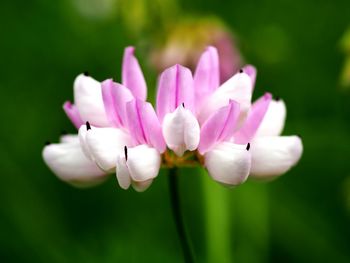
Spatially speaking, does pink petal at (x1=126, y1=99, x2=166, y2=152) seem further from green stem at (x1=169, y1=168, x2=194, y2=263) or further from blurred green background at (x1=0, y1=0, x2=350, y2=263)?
blurred green background at (x1=0, y1=0, x2=350, y2=263)

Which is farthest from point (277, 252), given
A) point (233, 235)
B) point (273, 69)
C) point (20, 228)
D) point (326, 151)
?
point (273, 69)

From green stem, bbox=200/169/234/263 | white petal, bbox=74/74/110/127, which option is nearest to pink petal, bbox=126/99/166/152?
white petal, bbox=74/74/110/127

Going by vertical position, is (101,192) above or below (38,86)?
below

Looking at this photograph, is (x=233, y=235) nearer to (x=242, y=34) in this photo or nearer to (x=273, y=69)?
(x=273, y=69)

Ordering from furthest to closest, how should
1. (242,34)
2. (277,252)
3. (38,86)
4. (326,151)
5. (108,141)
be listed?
(242,34) < (38,86) < (326,151) < (277,252) < (108,141)

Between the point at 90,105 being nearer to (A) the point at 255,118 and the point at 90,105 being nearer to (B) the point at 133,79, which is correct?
(B) the point at 133,79

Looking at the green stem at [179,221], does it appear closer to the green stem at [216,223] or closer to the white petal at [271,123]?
the white petal at [271,123]

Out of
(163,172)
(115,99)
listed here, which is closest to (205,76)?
(115,99)

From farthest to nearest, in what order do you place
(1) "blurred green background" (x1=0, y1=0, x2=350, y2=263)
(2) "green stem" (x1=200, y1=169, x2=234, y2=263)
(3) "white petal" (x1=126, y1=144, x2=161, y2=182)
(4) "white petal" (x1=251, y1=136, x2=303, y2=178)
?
(1) "blurred green background" (x1=0, y1=0, x2=350, y2=263) < (2) "green stem" (x1=200, y1=169, x2=234, y2=263) < (4) "white petal" (x1=251, y1=136, x2=303, y2=178) < (3) "white petal" (x1=126, y1=144, x2=161, y2=182)
